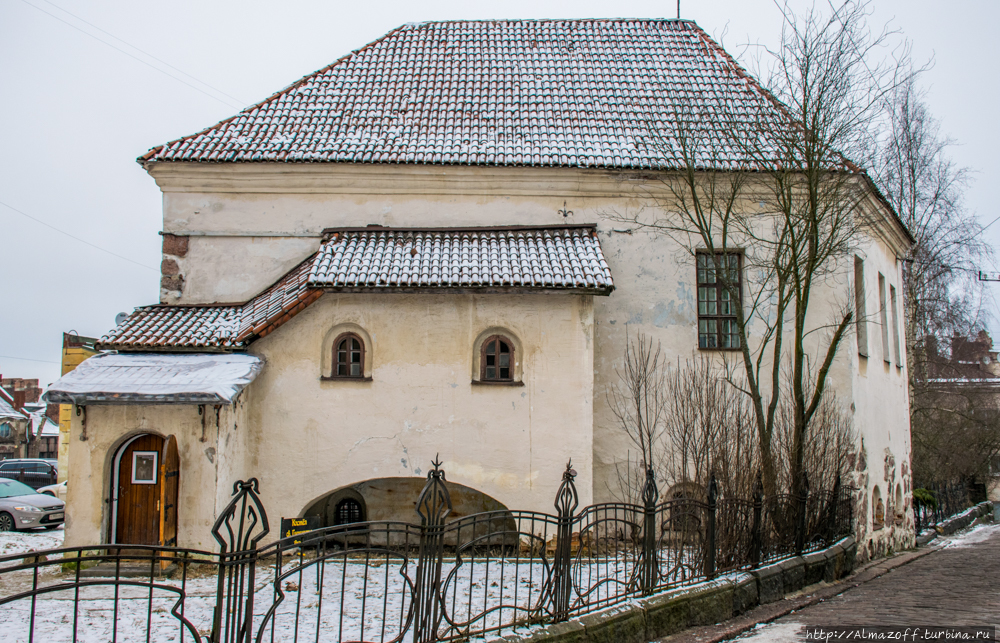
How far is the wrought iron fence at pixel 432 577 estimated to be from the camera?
5449mm

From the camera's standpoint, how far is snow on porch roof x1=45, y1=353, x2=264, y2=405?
9969 mm

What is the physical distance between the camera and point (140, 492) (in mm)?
10602

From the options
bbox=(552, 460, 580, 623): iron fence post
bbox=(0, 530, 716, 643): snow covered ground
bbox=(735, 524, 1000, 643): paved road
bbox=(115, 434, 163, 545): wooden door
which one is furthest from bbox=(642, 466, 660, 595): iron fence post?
bbox=(115, 434, 163, 545): wooden door

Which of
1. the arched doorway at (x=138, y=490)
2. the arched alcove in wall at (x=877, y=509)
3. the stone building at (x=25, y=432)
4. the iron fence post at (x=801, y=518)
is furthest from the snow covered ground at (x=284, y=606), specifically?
the stone building at (x=25, y=432)

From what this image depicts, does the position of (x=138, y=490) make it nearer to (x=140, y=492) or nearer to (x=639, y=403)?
(x=140, y=492)

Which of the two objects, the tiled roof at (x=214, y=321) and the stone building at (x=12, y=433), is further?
the stone building at (x=12, y=433)

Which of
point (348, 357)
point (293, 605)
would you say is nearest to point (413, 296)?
point (348, 357)

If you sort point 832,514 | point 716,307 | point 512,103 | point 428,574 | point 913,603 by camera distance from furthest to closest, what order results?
point 512,103 → point 716,307 → point 832,514 → point 913,603 → point 428,574

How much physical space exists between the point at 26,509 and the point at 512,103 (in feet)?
48.9

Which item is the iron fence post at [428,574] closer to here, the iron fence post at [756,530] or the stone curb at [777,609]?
the stone curb at [777,609]

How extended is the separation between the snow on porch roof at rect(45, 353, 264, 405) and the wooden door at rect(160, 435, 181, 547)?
715mm

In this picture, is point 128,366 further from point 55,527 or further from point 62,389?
point 55,527

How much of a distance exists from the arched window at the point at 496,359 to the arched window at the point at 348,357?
6.31 feet

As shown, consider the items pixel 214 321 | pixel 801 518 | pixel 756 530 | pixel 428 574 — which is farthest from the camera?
pixel 214 321
